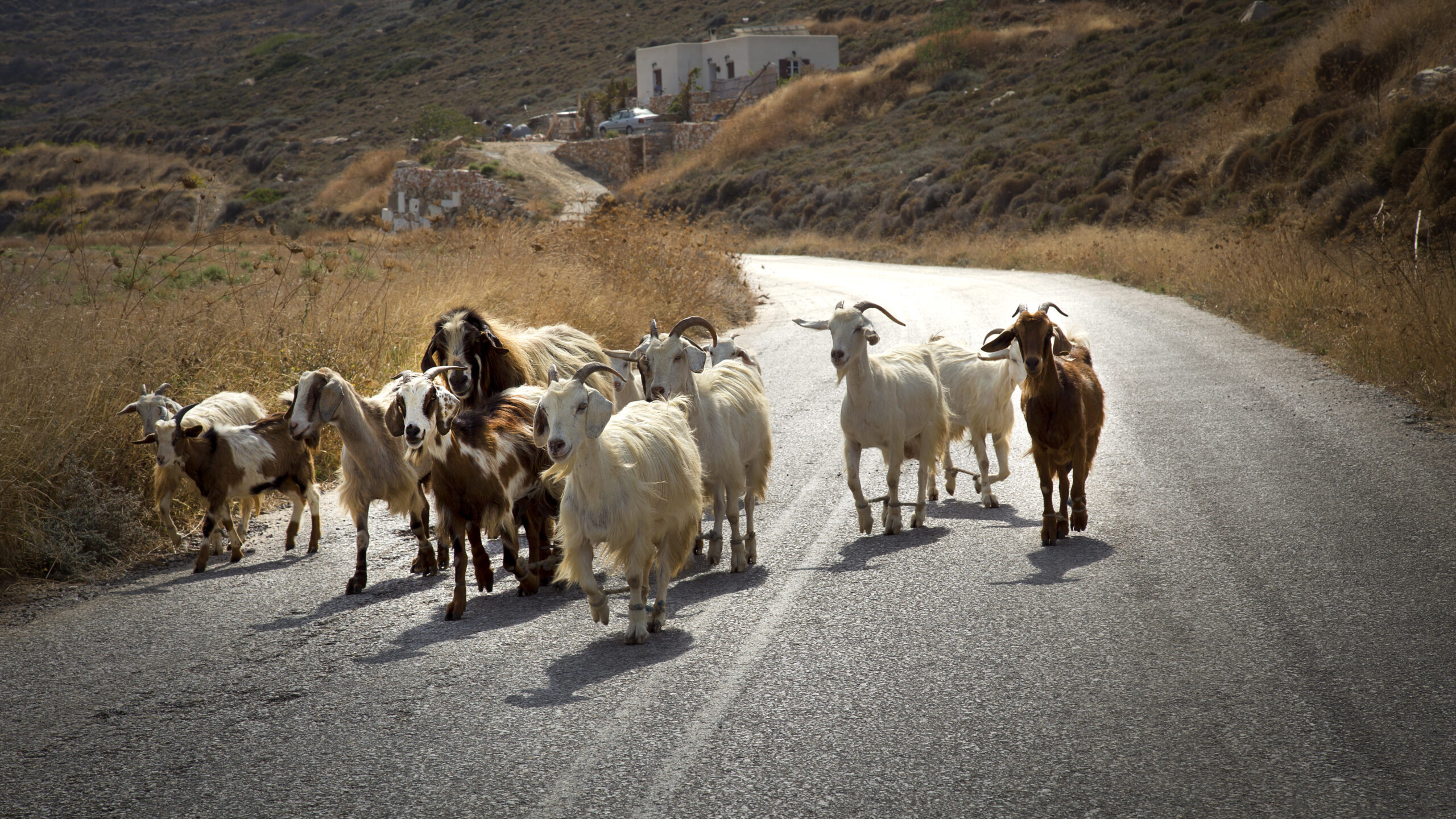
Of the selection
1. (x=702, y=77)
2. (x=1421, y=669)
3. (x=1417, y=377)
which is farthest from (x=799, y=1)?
(x=1421, y=669)

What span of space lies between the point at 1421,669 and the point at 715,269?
17.8m

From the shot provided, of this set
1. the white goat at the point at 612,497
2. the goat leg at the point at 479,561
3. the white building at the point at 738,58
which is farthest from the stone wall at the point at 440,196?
the white goat at the point at 612,497

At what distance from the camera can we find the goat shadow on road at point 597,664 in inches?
190

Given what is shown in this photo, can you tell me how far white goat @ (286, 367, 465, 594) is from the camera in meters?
7.12

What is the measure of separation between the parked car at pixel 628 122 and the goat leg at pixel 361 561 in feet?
194

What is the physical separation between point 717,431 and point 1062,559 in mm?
2451

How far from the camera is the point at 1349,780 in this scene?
12.2 ft

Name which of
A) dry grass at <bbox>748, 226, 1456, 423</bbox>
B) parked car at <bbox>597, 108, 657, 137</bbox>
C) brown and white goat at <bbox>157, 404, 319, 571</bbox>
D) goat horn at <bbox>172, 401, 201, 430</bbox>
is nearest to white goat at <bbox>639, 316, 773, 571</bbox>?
brown and white goat at <bbox>157, 404, 319, 571</bbox>

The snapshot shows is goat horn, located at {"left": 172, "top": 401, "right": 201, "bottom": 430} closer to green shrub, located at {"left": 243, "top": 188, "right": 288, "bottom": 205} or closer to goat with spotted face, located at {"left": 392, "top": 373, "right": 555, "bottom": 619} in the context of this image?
goat with spotted face, located at {"left": 392, "top": 373, "right": 555, "bottom": 619}

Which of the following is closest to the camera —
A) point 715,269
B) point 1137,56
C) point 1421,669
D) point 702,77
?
point 1421,669

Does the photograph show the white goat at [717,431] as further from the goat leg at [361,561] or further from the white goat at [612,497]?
the goat leg at [361,561]

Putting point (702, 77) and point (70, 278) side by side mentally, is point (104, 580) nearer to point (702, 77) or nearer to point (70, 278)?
point (70, 278)

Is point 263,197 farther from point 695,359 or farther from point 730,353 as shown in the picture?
point 695,359

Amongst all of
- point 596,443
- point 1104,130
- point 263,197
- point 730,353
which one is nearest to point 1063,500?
point 730,353
